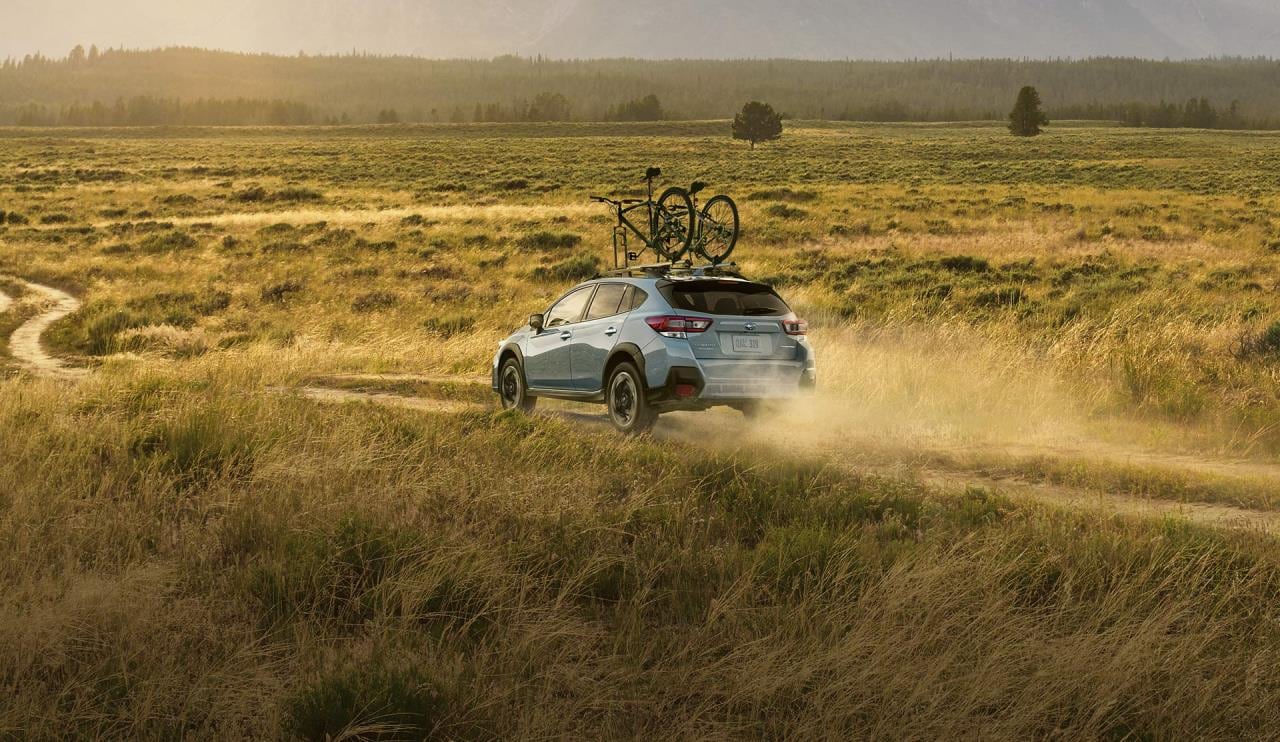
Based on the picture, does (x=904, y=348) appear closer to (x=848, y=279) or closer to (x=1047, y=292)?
(x=1047, y=292)

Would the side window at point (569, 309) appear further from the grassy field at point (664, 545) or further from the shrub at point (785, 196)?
the shrub at point (785, 196)

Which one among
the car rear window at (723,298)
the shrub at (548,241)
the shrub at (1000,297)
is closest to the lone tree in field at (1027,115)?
the shrub at (548,241)

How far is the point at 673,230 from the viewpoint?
1477 centimetres

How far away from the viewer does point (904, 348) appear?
55.3 ft

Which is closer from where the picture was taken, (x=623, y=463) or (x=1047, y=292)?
(x=623, y=463)

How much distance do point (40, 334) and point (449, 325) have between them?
771 cm

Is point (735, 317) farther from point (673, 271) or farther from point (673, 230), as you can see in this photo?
point (673, 230)

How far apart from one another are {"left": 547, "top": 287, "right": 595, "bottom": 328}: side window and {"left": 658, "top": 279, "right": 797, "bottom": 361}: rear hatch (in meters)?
1.58

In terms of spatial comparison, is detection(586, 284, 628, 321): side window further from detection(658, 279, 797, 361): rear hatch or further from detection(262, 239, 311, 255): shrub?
detection(262, 239, 311, 255): shrub

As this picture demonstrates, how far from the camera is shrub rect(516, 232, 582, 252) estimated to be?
116 ft

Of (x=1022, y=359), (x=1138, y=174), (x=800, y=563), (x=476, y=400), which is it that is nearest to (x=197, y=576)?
(x=800, y=563)

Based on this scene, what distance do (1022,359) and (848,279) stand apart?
12307 mm

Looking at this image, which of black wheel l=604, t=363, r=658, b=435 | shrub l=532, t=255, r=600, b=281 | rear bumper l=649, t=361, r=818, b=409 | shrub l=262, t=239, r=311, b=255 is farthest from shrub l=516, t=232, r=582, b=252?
rear bumper l=649, t=361, r=818, b=409

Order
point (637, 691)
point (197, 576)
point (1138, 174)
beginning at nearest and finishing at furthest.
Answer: point (637, 691), point (197, 576), point (1138, 174)
